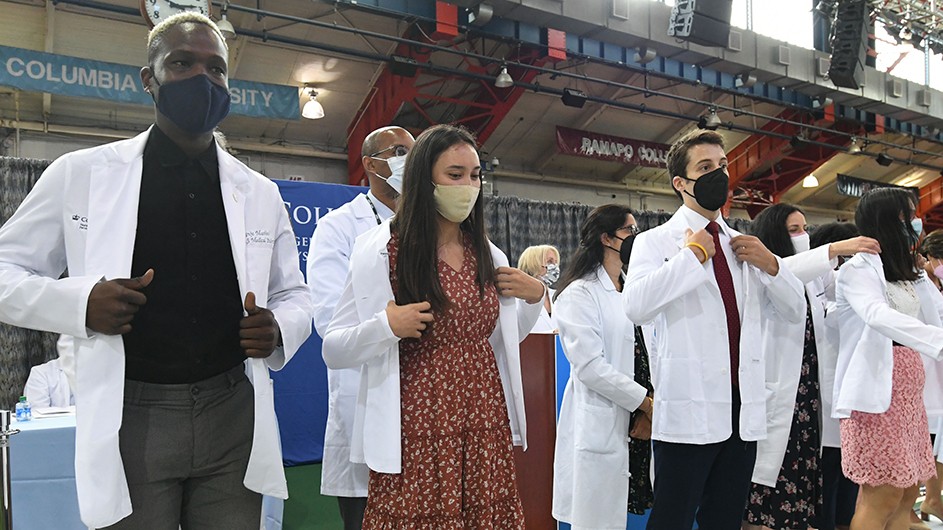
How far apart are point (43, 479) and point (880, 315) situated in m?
3.13

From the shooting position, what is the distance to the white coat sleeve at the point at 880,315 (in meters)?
2.68

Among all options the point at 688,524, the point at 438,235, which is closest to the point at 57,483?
the point at 438,235

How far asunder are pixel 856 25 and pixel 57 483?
10199mm

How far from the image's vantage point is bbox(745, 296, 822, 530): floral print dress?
306 centimetres

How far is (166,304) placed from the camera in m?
1.34

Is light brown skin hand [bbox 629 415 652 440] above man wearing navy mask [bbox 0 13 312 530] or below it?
below

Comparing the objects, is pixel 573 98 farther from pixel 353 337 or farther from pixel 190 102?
pixel 190 102

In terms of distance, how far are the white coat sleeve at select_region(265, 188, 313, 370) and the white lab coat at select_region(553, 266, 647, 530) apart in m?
1.41

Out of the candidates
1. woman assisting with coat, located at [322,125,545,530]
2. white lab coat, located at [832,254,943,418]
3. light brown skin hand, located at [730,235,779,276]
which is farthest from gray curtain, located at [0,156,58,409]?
white lab coat, located at [832,254,943,418]

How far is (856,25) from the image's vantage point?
9.31 metres

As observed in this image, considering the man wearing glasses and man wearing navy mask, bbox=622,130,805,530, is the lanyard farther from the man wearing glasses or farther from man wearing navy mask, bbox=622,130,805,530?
man wearing navy mask, bbox=622,130,805,530

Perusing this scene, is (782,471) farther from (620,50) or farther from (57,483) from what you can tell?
(620,50)

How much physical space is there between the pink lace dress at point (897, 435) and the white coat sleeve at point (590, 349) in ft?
3.13

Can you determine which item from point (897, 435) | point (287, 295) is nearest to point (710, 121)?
point (897, 435)
